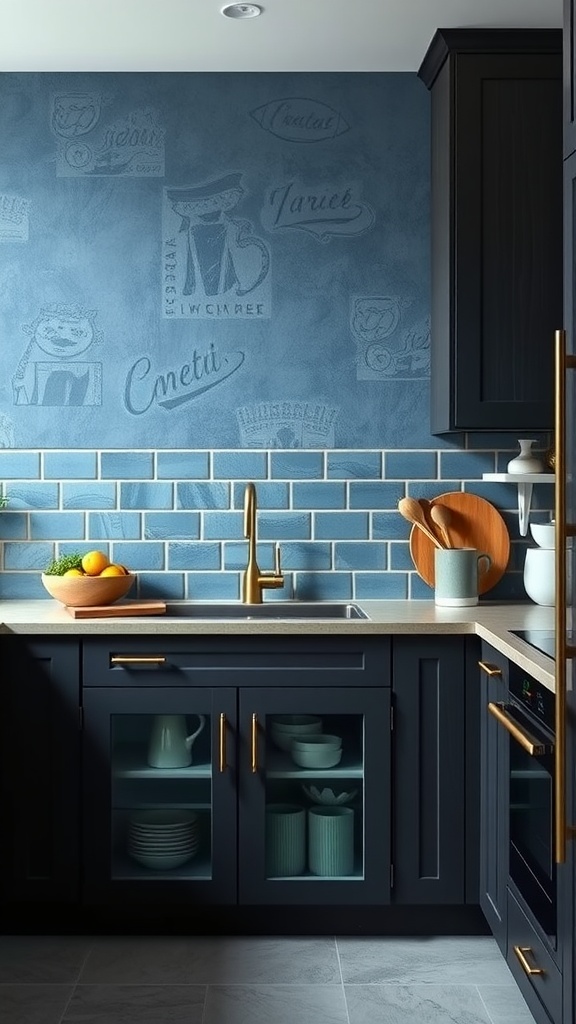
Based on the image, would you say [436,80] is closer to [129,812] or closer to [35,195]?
[35,195]

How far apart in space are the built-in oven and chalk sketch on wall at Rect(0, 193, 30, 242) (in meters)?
2.12

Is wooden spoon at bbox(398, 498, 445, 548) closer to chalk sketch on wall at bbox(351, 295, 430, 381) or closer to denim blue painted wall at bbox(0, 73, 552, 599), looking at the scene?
denim blue painted wall at bbox(0, 73, 552, 599)

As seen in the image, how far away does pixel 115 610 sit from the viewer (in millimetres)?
3395

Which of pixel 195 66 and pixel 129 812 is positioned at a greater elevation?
pixel 195 66

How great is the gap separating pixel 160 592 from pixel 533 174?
1.74 meters

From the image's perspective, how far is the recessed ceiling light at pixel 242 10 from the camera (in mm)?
3221

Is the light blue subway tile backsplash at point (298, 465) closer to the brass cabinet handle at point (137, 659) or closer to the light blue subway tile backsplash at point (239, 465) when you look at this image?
the light blue subway tile backsplash at point (239, 465)

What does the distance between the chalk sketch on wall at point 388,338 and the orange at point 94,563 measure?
3.35 feet

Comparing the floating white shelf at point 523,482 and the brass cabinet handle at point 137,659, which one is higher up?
the floating white shelf at point 523,482

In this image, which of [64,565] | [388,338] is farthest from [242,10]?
[64,565]

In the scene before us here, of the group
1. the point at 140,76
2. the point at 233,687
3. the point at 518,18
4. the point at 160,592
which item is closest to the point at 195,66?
the point at 140,76

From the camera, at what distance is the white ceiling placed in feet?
10.6

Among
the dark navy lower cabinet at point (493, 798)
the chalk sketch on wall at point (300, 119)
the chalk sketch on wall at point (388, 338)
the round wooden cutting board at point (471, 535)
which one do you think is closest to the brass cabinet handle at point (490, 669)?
the dark navy lower cabinet at point (493, 798)

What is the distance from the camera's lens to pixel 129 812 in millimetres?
3277
